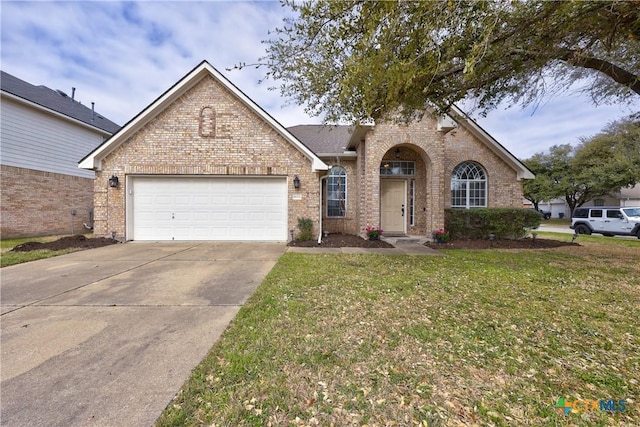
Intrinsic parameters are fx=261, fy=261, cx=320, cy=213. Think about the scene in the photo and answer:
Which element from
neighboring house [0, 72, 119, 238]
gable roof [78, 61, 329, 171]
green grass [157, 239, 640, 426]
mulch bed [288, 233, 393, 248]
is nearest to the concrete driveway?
green grass [157, 239, 640, 426]

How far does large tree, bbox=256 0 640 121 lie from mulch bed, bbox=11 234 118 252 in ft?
25.9

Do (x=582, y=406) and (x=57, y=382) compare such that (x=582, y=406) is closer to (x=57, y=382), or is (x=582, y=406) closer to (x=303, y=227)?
(x=57, y=382)

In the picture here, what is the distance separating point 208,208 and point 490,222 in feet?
34.2

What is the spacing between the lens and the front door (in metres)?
11.0

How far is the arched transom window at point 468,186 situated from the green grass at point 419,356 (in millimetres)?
7123

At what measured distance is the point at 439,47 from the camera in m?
4.31

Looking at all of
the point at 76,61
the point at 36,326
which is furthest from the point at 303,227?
the point at 76,61

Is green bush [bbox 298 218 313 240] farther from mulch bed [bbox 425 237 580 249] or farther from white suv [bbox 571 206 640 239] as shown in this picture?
white suv [bbox 571 206 640 239]

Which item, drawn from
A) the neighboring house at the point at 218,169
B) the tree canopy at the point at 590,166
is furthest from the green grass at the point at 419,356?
the tree canopy at the point at 590,166

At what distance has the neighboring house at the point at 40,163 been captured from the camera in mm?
9969

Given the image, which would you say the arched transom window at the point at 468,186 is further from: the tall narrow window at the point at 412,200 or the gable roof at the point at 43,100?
the gable roof at the point at 43,100

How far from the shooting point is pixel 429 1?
3.59 m

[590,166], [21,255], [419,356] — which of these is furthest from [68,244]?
[590,166]

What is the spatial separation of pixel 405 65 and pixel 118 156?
32.0 feet
